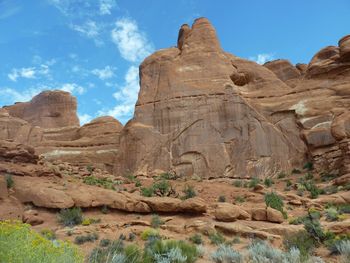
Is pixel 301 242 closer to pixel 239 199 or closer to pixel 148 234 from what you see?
pixel 148 234

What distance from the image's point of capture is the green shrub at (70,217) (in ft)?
50.1

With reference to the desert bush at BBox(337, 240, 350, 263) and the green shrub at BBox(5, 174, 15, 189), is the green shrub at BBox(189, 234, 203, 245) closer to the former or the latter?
the desert bush at BBox(337, 240, 350, 263)

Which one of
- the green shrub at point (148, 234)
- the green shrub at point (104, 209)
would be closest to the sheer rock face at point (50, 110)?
the green shrub at point (104, 209)

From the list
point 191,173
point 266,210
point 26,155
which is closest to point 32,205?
point 26,155

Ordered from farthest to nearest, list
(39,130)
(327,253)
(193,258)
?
(39,130) → (327,253) → (193,258)

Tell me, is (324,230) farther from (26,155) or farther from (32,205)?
(26,155)

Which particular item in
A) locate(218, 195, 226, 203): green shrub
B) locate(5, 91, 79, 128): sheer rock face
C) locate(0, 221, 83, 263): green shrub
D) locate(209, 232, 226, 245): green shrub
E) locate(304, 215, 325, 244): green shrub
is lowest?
locate(209, 232, 226, 245): green shrub

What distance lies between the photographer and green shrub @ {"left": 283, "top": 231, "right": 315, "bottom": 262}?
10361 mm

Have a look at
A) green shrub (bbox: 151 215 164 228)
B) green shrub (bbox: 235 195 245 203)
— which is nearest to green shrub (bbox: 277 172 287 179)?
green shrub (bbox: 235 195 245 203)

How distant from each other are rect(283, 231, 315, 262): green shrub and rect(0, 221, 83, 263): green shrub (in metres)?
7.06

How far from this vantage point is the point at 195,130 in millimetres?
33844

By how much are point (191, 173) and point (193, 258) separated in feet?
75.4

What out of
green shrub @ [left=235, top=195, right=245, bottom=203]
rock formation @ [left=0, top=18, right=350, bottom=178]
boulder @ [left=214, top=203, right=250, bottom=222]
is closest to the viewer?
boulder @ [left=214, top=203, right=250, bottom=222]

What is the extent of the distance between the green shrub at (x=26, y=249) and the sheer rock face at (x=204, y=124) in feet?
90.5
